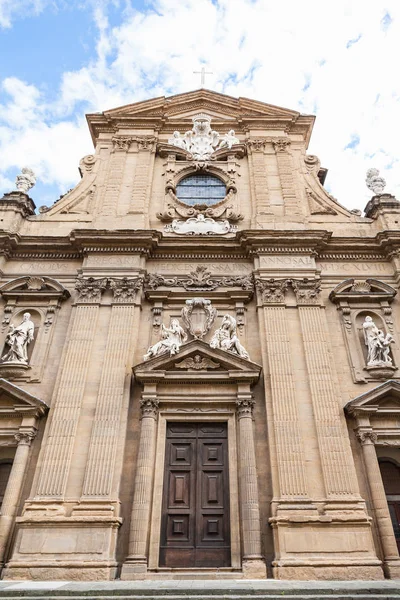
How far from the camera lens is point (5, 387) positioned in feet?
36.4

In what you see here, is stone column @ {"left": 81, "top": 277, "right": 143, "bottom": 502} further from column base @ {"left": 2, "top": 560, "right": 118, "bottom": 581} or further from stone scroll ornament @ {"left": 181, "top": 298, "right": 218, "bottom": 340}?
stone scroll ornament @ {"left": 181, "top": 298, "right": 218, "bottom": 340}

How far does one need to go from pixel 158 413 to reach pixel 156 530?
264 centimetres

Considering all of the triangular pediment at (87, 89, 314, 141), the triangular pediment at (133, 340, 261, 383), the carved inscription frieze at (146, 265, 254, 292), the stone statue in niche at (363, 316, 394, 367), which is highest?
the triangular pediment at (87, 89, 314, 141)

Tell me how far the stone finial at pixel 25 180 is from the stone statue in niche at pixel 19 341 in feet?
17.8

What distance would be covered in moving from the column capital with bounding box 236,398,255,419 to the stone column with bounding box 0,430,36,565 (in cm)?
505

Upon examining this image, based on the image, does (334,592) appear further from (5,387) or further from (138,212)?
(138,212)

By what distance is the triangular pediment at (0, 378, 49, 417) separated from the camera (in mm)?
10953

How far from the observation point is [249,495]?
10.0 m

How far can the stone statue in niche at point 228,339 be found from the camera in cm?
1196

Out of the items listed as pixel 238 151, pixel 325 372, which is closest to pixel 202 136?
pixel 238 151

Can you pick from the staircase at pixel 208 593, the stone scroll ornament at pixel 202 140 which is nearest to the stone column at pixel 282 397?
the staircase at pixel 208 593

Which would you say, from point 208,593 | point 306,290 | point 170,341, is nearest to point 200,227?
point 306,290

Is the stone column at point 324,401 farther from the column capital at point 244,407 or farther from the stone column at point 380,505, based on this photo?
the column capital at point 244,407

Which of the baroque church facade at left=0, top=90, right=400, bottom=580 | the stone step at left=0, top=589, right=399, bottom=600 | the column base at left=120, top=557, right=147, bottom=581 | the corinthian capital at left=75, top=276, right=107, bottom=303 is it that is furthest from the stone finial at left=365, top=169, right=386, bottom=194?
the column base at left=120, top=557, right=147, bottom=581
